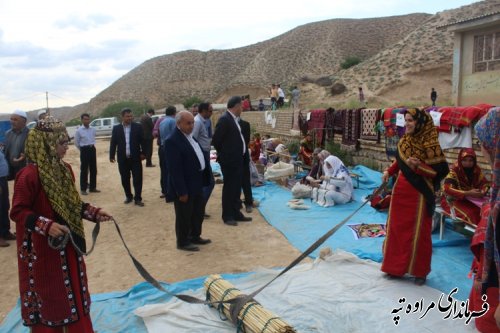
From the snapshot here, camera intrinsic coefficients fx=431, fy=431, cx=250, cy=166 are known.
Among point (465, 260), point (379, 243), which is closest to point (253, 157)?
point (379, 243)

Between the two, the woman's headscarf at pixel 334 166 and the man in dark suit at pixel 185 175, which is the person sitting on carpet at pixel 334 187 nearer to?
the woman's headscarf at pixel 334 166

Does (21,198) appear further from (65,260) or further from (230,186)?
(230,186)

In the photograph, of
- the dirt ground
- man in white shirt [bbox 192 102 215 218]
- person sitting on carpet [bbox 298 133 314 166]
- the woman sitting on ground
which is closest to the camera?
the dirt ground

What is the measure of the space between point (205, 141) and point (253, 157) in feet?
12.4

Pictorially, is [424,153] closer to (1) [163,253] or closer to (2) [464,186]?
(2) [464,186]

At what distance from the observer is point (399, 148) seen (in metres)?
3.89

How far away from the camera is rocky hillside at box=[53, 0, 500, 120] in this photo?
89.5ft

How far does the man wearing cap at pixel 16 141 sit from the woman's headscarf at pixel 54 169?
3901 mm

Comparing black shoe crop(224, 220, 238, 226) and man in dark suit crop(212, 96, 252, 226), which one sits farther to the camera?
black shoe crop(224, 220, 238, 226)

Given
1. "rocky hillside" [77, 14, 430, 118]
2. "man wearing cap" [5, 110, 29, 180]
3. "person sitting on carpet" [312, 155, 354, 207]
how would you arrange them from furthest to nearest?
"rocky hillside" [77, 14, 430, 118] < "person sitting on carpet" [312, 155, 354, 207] < "man wearing cap" [5, 110, 29, 180]

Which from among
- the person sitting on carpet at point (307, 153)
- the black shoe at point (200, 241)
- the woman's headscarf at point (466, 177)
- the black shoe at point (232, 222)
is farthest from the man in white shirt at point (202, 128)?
the person sitting on carpet at point (307, 153)

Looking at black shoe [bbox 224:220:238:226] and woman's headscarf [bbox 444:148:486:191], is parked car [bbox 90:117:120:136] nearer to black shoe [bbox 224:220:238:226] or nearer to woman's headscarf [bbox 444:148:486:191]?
black shoe [bbox 224:220:238:226]

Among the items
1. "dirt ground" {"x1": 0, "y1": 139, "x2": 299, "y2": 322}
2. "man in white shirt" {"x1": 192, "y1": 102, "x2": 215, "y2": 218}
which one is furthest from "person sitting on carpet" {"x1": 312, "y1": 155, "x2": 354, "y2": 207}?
"man in white shirt" {"x1": 192, "y1": 102, "x2": 215, "y2": 218}

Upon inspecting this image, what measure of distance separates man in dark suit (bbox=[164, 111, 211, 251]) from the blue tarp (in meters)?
1.01
